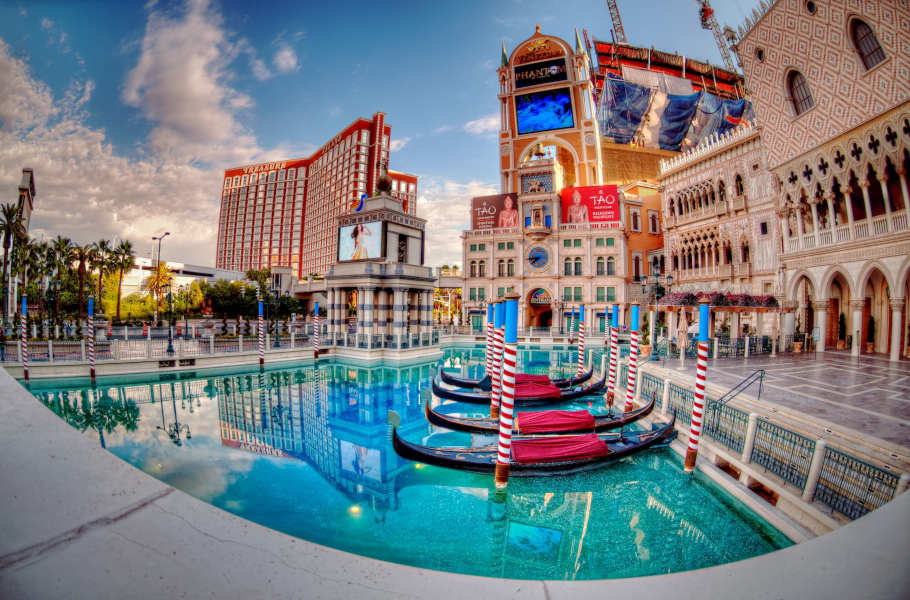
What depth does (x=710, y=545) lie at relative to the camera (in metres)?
6.20

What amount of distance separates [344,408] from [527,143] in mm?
40464

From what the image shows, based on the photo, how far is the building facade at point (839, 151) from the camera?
12727 mm

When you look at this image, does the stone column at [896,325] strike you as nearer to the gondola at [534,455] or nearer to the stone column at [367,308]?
the gondola at [534,455]

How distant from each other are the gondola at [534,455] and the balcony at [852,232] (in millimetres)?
14407

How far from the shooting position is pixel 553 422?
33.2 feet

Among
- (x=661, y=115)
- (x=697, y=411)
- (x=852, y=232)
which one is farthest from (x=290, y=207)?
(x=697, y=411)

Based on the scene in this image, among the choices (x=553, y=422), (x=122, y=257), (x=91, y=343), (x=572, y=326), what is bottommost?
(x=553, y=422)

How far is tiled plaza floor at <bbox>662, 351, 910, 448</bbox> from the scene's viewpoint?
7.39m

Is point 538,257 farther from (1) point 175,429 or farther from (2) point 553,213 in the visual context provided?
(1) point 175,429

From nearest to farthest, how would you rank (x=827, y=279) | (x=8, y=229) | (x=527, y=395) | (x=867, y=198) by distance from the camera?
(x=527, y=395), (x=867, y=198), (x=827, y=279), (x=8, y=229)

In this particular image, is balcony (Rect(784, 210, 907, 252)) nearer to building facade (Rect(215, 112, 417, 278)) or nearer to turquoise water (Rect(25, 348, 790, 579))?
turquoise water (Rect(25, 348, 790, 579))

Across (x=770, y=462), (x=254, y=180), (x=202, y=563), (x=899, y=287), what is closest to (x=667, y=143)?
(x=899, y=287)

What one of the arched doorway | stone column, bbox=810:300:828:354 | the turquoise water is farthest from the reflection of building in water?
the arched doorway

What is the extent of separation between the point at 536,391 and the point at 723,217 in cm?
2260
